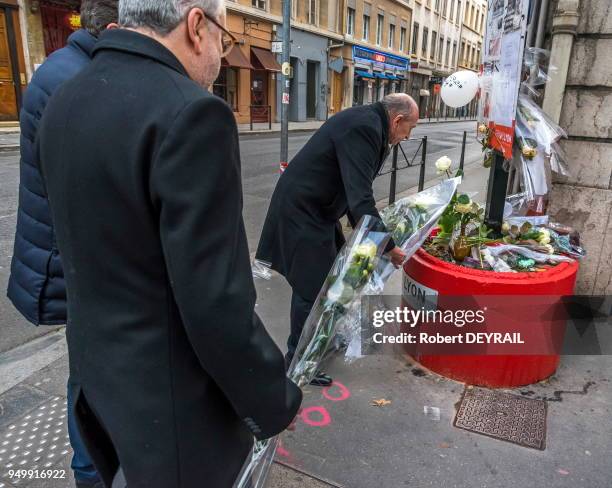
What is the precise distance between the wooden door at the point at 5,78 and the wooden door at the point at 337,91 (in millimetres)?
19285

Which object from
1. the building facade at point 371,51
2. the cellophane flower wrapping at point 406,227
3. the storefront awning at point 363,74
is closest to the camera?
the cellophane flower wrapping at point 406,227

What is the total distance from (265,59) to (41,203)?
2381 cm

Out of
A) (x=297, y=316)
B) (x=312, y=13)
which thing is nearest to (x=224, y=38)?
(x=297, y=316)

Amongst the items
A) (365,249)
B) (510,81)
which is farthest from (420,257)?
(510,81)

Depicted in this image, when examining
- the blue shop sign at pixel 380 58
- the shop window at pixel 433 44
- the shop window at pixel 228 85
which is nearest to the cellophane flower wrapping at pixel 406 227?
the shop window at pixel 228 85

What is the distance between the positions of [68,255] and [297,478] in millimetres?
1654

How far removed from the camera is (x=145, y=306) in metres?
1.07

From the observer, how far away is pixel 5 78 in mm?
14766

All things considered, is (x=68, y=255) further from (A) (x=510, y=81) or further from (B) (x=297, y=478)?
(A) (x=510, y=81)

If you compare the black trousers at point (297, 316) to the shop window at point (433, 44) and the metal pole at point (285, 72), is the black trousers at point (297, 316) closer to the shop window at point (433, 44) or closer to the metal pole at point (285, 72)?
the metal pole at point (285, 72)

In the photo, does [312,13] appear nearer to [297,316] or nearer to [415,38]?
[415,38]

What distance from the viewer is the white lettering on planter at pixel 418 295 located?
2.95m

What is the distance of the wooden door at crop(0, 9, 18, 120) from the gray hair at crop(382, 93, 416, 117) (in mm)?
15925

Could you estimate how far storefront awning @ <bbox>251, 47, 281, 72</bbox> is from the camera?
23.3 m
